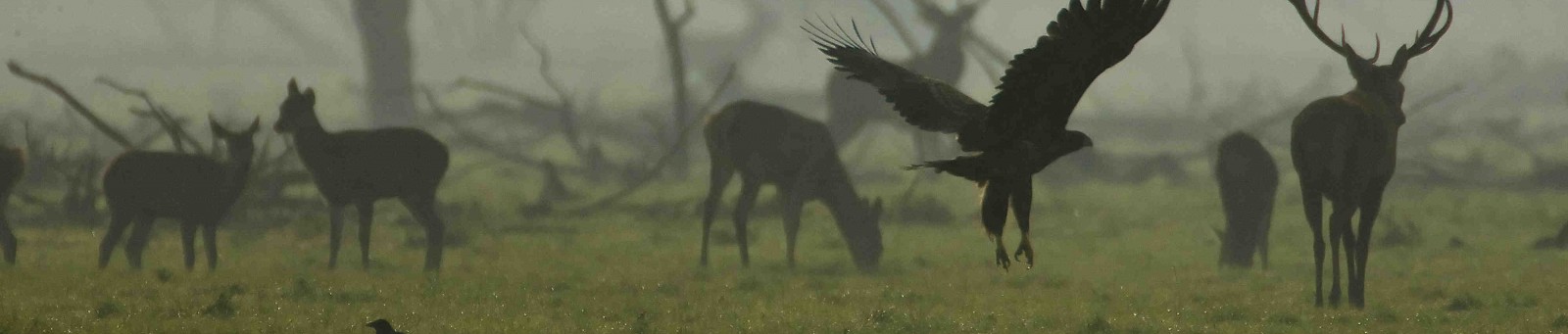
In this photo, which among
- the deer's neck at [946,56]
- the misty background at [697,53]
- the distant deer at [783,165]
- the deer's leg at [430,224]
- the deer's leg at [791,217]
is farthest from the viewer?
the misty background at [697,53]

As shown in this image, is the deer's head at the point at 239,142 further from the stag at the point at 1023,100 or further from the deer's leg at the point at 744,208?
the stag at the point at 1023,100

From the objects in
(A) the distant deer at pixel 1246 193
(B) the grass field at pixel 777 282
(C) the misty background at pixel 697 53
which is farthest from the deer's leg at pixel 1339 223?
(C) the misty background at pixel 697 53

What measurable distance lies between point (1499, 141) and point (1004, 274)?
2492 centimetres

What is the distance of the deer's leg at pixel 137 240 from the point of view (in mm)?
14797

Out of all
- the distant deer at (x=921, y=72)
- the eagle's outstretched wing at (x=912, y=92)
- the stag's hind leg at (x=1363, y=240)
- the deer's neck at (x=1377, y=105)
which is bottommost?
the stag's hind leg at (x=1363, y=240)

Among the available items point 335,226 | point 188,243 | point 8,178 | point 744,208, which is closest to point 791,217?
point 744,208

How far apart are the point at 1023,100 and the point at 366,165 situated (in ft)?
27.1

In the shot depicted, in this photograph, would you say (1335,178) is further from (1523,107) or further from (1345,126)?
(1523,107)

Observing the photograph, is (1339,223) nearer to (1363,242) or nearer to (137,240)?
(1363,242)

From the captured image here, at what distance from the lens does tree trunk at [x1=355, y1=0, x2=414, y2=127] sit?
142ft

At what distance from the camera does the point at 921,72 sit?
3033cm

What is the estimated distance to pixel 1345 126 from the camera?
477 inches

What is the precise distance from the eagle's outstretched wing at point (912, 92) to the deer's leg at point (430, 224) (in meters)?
6.26

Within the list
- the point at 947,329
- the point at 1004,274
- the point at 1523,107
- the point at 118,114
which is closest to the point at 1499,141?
the point at 1523,107
